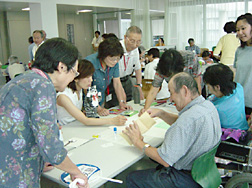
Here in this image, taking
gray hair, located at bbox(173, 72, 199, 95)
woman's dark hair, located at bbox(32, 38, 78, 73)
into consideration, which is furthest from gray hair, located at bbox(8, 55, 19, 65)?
woman's dark hair, located at bbox(32, 38, 78, 73)

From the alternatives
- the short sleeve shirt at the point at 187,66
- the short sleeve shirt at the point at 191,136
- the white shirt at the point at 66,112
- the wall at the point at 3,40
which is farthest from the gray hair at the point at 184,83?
the wall at the point at 3,40

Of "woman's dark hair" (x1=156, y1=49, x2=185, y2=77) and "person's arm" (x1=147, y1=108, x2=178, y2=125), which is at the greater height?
"woman's dark hair" (x1=156, y1=49, x2=185, y2=77)

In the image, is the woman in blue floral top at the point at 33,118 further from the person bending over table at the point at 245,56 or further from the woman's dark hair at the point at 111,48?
the person bending over table at the point at 245,56

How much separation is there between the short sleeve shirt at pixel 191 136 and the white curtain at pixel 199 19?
8906 millimetres

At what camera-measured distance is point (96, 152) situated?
190 cm

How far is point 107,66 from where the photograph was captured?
295 cm

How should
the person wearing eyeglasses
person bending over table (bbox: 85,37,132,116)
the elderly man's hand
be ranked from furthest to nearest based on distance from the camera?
the person wearing eyeglasses
person bending over table (bbox: 85,37,132,116)
the elderly man's hand

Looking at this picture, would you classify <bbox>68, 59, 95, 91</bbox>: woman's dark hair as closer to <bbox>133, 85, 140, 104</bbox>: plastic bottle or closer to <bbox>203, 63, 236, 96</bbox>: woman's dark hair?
<bbox>133, 85, 140, 104</bbox>: plastic bottle

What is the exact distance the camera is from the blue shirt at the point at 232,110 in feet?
7.38

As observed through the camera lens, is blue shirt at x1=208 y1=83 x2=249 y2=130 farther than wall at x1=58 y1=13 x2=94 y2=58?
No

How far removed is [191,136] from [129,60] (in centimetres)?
210

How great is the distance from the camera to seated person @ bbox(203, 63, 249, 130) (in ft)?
7.27

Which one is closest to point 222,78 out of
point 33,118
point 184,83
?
point 184,83

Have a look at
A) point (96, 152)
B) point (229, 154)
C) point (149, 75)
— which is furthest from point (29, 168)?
point (149, 75)
